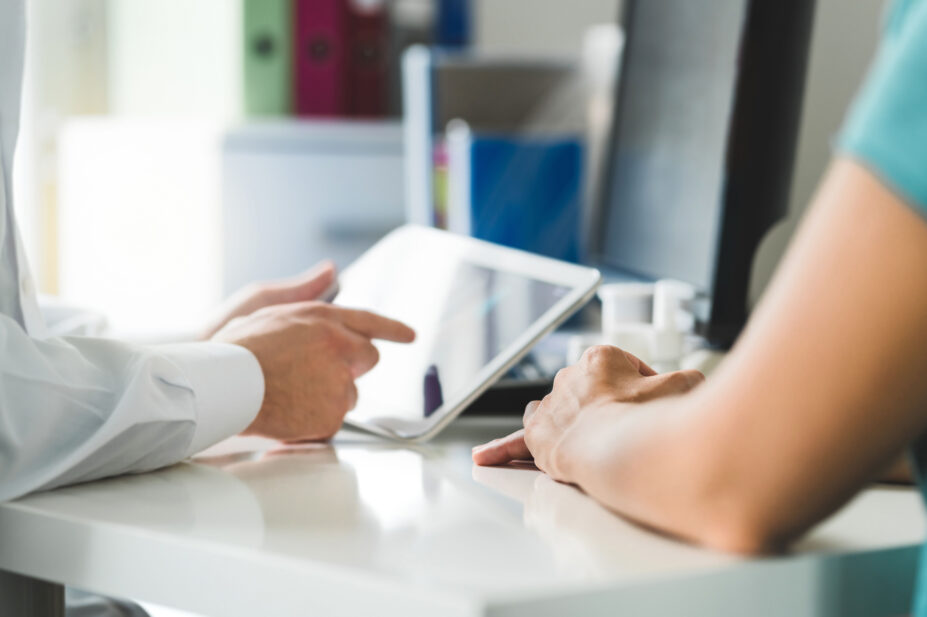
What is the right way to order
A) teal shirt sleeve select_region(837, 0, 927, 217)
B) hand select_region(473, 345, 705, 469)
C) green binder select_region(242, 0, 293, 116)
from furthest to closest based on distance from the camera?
green binder select_region(242, 0, 293, 116) → hand select_region(473, 345, 705, 469) → teal shirt sleeve select_region(837, 0, 927, 217)

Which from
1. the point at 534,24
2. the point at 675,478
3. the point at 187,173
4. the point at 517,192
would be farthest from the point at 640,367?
the point at 534,24

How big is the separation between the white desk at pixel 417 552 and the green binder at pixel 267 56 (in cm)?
211

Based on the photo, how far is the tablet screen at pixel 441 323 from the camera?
93 cm

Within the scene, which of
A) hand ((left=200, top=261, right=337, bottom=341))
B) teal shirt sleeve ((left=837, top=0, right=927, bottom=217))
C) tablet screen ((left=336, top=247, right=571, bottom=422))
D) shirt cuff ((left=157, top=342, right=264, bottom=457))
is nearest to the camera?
teal shirt sleeve ((left=837, top=0, right=927, bottom=217))

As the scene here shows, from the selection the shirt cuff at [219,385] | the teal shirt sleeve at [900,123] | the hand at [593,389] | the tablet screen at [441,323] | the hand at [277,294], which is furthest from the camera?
the hand at [277,294]

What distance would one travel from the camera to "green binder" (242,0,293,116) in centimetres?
270

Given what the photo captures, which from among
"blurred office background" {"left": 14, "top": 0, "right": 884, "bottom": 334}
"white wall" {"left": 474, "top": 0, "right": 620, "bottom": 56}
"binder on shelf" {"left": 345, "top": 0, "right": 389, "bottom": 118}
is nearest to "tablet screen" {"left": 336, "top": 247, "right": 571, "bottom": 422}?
"blurred office background" {"left": 14, "top": 0, "right": 884, "bottom": 334}

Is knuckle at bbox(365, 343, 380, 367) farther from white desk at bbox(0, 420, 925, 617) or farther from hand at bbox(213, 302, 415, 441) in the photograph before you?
white desk at bbox(0, 420, 925, 617)

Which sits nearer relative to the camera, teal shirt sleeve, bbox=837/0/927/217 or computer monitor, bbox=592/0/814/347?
teal shirt sleeve, bbox=837/0/927/217

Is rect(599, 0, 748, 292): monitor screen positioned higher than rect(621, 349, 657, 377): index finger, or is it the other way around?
rect(599, 0, 748, 292): monitor screen

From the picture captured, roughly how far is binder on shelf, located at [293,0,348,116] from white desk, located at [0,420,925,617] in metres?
2.16

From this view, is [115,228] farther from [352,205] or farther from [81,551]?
[81,551]

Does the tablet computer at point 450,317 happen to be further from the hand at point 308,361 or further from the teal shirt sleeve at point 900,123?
the teal shirt sleeve at point 900,123

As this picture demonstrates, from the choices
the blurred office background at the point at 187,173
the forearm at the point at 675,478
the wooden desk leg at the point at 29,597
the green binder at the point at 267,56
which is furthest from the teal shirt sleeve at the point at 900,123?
the green binder at the point at 267,56
